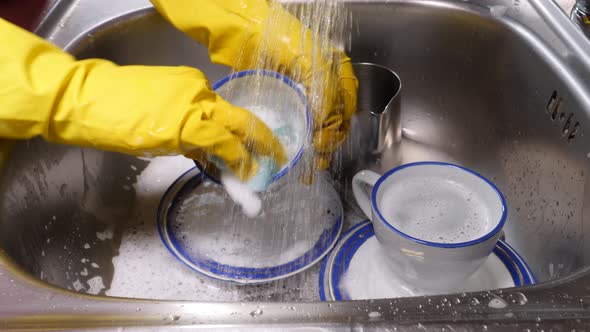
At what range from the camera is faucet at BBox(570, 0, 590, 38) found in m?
0.61

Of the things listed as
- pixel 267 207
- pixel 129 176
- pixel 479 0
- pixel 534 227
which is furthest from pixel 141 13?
pixel 534 227

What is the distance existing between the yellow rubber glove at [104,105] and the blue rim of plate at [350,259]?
189 mm

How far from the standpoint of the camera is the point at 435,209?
56cm

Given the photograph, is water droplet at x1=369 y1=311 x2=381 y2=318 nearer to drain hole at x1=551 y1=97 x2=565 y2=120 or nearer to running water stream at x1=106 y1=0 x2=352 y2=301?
running water stream at x1=106 y1=0 x2=352 y2=301

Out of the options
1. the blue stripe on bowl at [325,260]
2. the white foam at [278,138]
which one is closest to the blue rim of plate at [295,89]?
the white foam at [278,138]

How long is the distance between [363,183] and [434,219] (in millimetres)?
98

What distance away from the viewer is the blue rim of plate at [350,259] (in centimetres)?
57

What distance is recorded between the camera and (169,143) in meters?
0.51

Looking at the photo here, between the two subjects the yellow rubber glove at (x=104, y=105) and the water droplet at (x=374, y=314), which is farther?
the yellow rubber glove at (x=104, y=105)

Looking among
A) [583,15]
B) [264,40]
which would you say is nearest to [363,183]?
[264,40]

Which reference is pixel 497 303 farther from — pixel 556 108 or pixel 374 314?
pixel 556 108

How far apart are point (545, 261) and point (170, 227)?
482 millimetres

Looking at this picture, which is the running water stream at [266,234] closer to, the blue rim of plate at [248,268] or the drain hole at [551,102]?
the blue rim of plate at [248,268]

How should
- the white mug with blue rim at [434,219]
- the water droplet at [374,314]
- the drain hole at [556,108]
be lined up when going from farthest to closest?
the drain hole at [556,108]
the white mug with blue rim at [434,219]
the water droplet at [374,314]
